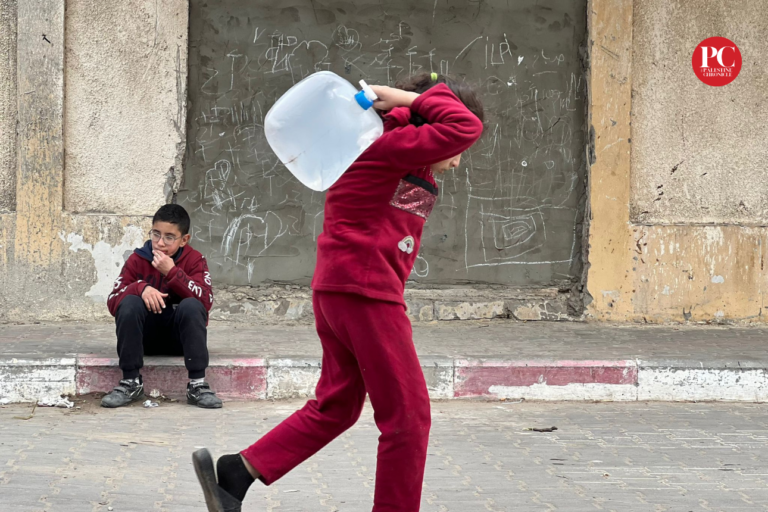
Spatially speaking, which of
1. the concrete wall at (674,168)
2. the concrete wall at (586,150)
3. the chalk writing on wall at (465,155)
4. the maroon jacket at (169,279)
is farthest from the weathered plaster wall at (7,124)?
the concrete wall at (674,168)

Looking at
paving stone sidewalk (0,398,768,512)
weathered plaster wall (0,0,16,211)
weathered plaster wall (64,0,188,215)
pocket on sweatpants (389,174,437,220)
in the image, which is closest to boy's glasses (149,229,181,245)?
paving stone sidewalk (0,398,768,512)

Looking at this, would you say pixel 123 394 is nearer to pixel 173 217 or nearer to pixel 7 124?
pixel 173 217

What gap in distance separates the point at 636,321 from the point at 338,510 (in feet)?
16.6

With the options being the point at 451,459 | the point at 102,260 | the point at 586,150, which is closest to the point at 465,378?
the point at 451,459

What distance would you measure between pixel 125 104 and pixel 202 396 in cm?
312

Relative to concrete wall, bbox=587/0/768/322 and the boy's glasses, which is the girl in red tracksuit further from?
concrete wall, bbox=587/0/768/322

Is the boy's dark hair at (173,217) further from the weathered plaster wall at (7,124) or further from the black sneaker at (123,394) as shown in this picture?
the weathered plaster wall at (7,124)

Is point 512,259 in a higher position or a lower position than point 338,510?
higher

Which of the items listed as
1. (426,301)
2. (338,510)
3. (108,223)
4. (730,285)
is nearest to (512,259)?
(426,301)

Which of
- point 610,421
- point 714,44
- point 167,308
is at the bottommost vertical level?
point 610,421

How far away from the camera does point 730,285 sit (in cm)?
803

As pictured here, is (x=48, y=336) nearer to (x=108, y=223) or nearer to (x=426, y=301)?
(x=108, y=223)

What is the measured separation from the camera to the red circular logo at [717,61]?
320 inches

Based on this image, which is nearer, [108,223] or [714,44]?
[108,223]
